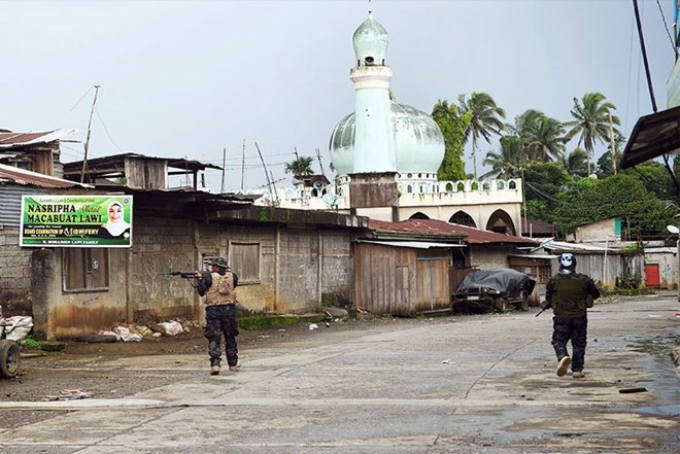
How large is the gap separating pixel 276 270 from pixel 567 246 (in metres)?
23.9

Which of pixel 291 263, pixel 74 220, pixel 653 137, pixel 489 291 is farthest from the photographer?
pixel 489 291

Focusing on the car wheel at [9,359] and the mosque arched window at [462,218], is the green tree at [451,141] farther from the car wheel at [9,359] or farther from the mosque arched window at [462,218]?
the car wheel at [9,359]

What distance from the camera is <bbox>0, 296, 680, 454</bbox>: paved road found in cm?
892

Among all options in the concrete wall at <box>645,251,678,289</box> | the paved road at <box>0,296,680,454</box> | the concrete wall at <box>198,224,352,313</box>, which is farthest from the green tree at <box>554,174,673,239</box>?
the paved road at <box>0,296,680,454</box>

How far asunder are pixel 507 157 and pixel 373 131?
1095 inches

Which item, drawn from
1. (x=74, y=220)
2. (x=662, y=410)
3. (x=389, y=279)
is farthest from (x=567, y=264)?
(x=389, y=279)

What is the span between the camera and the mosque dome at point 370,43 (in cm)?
5431

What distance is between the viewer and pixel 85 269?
826 inches

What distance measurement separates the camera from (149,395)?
12.6m

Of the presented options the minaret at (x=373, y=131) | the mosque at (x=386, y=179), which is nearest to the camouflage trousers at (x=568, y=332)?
the mosque at (x=386, y=179)

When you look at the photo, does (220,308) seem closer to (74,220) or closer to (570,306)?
(570,306)

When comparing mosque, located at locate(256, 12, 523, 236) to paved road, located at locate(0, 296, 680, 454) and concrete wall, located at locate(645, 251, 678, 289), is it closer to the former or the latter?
concrete wall, located at locate(645, 251, 678, 289)

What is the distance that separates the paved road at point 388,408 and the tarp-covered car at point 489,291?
17510 millimetres

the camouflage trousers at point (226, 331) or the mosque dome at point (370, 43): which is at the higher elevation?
the mosque dome at point (370, 43)
